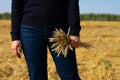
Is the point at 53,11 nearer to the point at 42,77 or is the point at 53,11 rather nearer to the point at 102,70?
the point at 42,77

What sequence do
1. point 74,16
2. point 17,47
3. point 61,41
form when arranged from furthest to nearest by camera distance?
1. point 17,47
2. point 74,16
3. point 61,41

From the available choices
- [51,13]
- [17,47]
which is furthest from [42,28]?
[17,47]

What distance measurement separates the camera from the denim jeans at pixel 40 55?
410cm

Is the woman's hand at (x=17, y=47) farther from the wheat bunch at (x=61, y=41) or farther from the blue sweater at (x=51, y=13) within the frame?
the wheat bunch at (x=61, y=41)

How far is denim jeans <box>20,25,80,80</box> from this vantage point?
13.5ft

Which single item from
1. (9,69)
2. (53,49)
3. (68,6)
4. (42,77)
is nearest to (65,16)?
(68,6)

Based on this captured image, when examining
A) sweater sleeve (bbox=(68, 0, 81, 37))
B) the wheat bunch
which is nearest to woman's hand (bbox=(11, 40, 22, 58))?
the wheat bunch

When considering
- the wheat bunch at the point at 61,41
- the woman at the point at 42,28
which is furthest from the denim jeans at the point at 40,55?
the wheat bunch at the point at 61,41

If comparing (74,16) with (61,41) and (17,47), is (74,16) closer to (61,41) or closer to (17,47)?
(61,41)

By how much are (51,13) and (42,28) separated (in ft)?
0.55

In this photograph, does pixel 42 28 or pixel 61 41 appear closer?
pixel 61 41

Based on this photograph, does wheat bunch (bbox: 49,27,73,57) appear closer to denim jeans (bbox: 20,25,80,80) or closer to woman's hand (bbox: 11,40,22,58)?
denim jeans (bbox: 20,25,80,80)

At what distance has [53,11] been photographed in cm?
414

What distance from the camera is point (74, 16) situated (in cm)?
410
